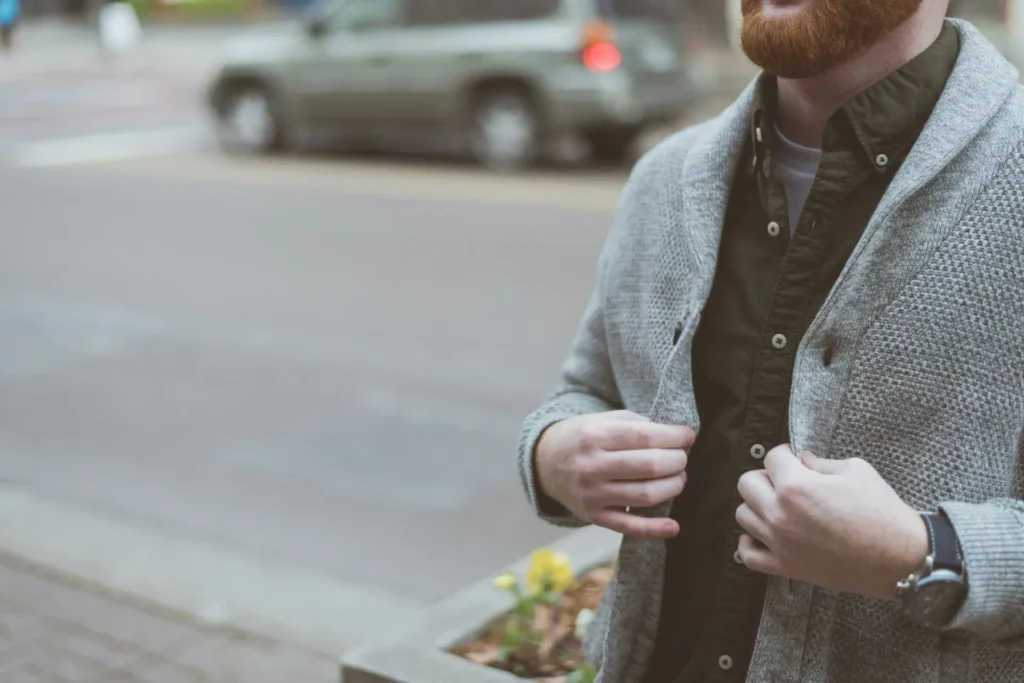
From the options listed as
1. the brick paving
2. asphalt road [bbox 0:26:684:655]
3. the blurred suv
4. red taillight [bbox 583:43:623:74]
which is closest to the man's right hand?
the brick paving

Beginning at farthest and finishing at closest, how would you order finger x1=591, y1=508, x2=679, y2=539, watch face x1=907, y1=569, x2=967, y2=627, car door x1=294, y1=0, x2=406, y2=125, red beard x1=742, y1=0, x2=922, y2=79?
1. car door x1=294, y1=0, x2=406, y2=125
2. finger x1=591, y1=508, x2=679, y2=539
3. red beard x1=742, y1=0, x2=922, y2=79
4. watch face x1=907, y1=569, x2=967, y2=627

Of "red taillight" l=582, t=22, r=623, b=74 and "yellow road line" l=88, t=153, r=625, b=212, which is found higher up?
"red taillight" l=582, t=22, r=623, b=74

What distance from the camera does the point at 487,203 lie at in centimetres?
1145

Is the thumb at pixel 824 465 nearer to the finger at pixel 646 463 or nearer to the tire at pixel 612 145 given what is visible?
the finger at pixel 646 463

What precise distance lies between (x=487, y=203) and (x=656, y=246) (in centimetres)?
Result: 965

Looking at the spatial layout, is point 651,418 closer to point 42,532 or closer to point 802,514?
point 802,514

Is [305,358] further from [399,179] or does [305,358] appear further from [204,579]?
[399,179]

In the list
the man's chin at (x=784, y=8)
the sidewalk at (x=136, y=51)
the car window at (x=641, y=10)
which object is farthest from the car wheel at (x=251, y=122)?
the man's chin at (x=784, y=8)

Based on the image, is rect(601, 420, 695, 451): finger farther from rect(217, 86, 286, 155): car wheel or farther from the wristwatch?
rect(217, 86, 286, 155): car wheel

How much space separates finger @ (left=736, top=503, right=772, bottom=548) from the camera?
4.85 feet

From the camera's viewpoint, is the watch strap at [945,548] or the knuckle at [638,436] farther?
the knuckle at [638,436]

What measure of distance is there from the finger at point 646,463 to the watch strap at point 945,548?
318mm

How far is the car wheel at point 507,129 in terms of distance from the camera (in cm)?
1307

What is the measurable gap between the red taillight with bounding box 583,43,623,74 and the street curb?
27.2 ft
